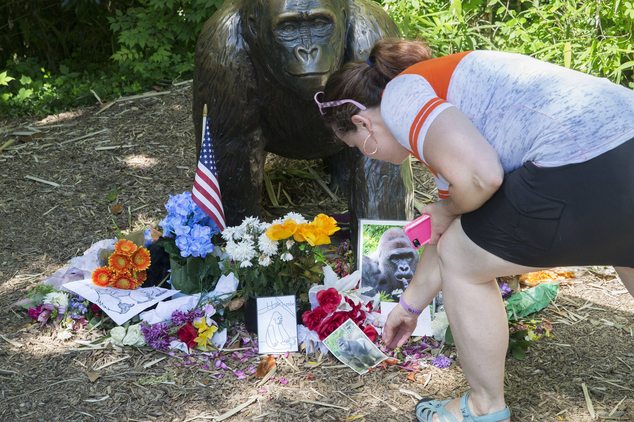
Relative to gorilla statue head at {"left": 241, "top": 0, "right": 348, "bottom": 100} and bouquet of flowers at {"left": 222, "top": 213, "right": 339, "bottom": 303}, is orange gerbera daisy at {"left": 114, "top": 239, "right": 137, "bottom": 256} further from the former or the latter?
gorilla statue head at {"left": 241, "top": 0, "right": 348, "bottom": 100}

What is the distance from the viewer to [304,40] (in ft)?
8.92

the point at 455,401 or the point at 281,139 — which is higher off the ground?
the point at 281,139

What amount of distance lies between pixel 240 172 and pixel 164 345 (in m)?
0.74

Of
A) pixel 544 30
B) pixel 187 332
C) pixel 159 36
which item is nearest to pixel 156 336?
pixel 187 332

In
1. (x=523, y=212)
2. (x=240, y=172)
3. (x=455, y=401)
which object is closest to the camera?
(x=523, y=212)

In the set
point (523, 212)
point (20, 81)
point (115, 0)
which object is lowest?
point (20, 81)

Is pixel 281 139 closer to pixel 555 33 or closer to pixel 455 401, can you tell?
pixel 455 401

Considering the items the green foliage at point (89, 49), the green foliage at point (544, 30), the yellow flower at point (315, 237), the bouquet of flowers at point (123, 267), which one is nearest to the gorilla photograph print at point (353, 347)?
the yellow flower at point (315, 237)

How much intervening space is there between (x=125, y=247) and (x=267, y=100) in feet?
2.45

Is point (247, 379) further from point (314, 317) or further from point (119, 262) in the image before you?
point (119, 262)

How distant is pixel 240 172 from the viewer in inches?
124

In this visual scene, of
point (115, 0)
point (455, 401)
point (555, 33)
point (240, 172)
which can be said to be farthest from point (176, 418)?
point (115, 0)

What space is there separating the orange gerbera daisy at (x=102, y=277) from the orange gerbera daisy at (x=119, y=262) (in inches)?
1.1

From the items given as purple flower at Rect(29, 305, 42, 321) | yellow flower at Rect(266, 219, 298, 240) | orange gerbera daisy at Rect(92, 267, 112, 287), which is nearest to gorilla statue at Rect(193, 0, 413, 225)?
yellow flower at Rect(266, 219, 298, 240)
